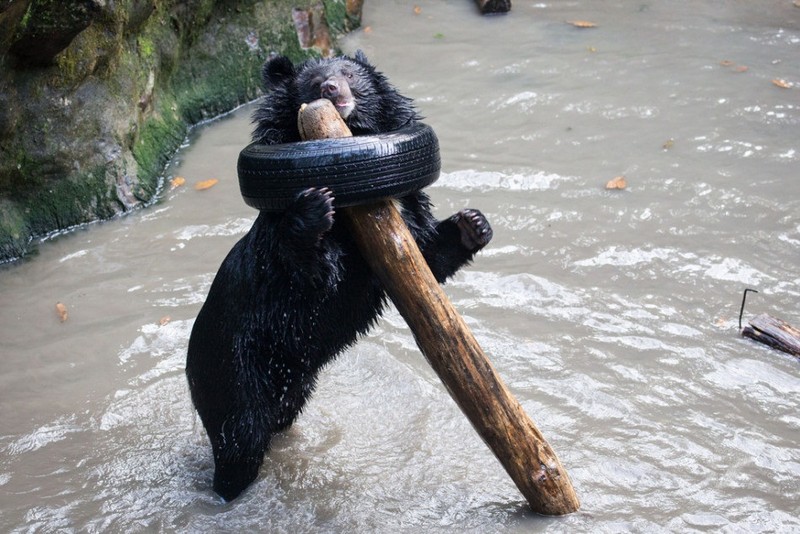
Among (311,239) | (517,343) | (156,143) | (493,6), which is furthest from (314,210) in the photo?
(493,6)

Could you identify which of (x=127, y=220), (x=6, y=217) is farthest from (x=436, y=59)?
(x=6, y=217)

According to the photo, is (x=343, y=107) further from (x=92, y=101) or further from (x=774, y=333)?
(x=92, y=101)

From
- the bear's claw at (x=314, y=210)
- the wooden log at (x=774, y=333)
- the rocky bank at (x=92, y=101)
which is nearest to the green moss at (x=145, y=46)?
the rocky bank at (x=92, y=101)

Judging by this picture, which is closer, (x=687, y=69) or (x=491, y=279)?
→ (x=491, y=279)

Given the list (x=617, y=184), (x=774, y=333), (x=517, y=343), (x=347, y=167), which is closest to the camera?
(x=347, y=167)

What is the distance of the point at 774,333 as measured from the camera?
457 centimetres

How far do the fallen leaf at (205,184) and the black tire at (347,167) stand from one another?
3.54 m

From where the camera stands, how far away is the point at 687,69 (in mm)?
8258

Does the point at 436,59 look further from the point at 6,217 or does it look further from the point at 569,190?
the point at 6,217

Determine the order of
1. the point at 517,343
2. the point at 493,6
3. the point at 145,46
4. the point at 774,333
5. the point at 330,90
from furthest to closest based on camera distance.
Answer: the point at 493,6 < the point at 145,46 < the point at 517,343 < the point at 774,333 < the point at 330,90

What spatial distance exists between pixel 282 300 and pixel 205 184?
3.22m

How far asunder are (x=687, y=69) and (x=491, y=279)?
4088 mm

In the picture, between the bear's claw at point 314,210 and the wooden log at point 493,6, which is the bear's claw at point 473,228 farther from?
the wooden log at point 493,6

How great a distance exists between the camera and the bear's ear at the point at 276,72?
154 inches
